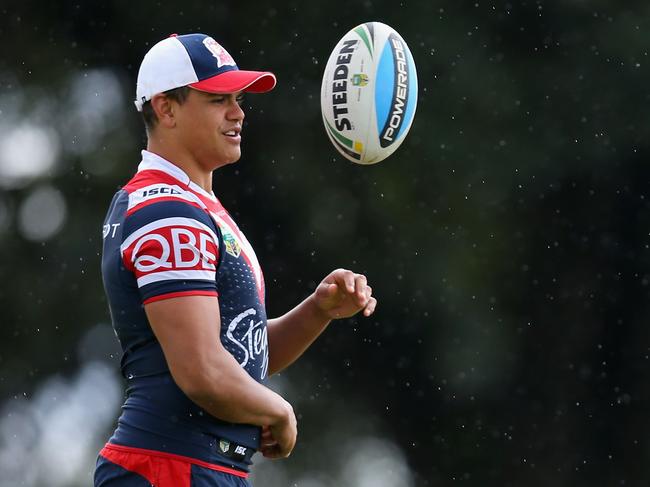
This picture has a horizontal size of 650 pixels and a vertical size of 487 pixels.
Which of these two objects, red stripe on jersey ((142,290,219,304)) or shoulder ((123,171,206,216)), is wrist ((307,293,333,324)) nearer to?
shoulder ((123,171,206,216))

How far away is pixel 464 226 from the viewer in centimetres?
1143

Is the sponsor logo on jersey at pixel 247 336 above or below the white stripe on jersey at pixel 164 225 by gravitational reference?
below

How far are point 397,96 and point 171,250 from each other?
188 cm

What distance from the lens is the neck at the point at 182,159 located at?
398cm

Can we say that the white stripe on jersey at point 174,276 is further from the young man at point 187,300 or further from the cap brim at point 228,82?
the cap brim at point 228,82

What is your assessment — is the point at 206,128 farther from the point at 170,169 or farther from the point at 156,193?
the point at 156,193

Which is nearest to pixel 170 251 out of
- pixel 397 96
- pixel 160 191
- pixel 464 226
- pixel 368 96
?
pixel 160 191

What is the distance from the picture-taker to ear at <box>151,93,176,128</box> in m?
4.02

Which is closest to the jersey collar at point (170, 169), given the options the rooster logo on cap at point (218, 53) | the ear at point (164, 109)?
the ear at point (164, 109)

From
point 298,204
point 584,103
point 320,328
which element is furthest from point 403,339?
point 320,328

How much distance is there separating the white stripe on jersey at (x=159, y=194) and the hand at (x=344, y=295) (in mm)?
579

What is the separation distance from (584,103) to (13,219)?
5.15 m

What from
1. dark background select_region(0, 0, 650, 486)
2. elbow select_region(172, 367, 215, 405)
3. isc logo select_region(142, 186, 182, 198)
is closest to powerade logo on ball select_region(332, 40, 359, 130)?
isc logo select_region(142, 186, 182, 198)

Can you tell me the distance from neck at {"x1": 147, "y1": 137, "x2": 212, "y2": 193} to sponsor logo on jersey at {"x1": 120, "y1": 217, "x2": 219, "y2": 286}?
34 centimetres
